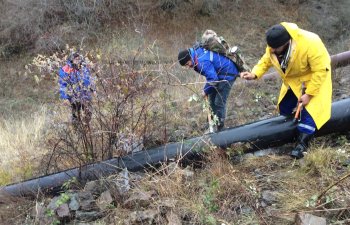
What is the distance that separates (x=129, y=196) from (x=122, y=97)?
0.95m

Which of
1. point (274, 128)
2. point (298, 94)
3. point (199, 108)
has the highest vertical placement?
point (298, 94)

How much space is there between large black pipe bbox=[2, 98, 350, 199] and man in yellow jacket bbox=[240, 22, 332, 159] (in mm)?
199

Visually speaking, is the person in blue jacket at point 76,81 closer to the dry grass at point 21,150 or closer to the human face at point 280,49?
the dry grass at point 21,150

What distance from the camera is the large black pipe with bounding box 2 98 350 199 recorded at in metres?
4.13

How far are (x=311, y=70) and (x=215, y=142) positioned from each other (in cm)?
111

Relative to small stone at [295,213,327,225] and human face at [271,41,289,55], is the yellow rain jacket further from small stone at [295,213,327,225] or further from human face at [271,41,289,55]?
small stone at [295,213,327,225]

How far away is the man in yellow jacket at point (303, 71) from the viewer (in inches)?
145

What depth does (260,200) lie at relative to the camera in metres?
3.46

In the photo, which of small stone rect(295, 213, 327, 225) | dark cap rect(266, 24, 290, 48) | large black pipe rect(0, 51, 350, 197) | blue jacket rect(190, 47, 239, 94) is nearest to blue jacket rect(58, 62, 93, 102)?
large black pipe rect(0, 51, 350, 197)

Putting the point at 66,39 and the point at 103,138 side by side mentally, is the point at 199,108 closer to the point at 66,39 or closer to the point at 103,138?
the point at 103,138

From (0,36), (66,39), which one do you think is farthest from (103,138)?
(0,36)

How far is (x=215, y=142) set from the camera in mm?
4164

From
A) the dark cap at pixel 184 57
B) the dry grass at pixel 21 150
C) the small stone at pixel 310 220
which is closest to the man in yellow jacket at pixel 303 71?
the dark cap at pixel 184 57

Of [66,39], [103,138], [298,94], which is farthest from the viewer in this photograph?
[66,39]
